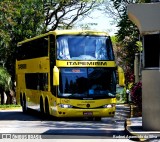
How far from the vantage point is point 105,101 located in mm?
23969

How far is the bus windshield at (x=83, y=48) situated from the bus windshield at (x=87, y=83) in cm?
59

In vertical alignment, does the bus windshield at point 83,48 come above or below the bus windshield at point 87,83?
above

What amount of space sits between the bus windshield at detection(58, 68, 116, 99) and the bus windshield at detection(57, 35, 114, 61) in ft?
1.94

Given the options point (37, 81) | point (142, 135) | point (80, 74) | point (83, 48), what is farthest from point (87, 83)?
point (142, 135)

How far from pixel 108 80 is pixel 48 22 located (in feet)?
89.5

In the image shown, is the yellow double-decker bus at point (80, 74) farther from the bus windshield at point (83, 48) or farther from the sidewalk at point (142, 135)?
the sidewalk at point (142, 135)

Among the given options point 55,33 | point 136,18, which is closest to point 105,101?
point 55,33

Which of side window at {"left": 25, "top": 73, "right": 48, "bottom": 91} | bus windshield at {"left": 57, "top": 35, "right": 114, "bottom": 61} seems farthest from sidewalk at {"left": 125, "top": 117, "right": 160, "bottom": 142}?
side window at {"left": 25, "top": 73, "right": 48, "bottom": 91}

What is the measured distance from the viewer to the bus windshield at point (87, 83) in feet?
77.5

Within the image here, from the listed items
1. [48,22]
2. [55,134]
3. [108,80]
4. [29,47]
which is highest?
[48,22]

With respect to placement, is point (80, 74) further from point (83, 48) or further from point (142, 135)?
point (142, 135)

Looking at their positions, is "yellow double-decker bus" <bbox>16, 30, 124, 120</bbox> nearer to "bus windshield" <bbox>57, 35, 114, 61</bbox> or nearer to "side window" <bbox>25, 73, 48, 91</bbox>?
"bus windshield" <bbox>57, 35, 114, 61</bbox>

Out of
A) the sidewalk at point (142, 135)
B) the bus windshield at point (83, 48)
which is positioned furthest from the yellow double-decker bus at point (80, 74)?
the sidewalk at point (142, 135)

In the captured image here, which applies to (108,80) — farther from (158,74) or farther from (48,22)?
(48,22)
